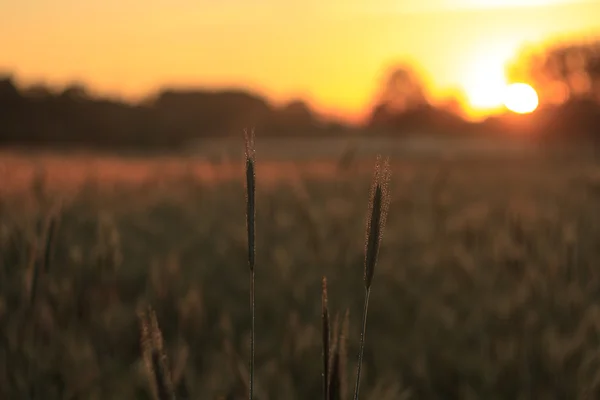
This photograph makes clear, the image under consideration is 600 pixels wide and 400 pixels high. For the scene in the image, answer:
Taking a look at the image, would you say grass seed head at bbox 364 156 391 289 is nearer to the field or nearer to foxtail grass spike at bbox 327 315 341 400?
foxtail grass spike at bbox 327 315 341 400

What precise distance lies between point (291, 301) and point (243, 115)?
1420 inches

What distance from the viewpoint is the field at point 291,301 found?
4.88 feet

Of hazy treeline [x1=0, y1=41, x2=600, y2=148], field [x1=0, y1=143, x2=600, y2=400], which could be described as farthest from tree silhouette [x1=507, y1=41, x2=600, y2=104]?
field [x1=0, y1=143, x2=600, y2=400]

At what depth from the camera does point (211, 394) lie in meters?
1.37

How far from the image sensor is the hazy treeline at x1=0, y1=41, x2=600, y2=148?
2356 cm

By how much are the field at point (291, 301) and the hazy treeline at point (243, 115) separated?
20.1 metres

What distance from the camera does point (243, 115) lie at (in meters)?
37.6

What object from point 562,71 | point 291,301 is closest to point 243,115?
point 562,71

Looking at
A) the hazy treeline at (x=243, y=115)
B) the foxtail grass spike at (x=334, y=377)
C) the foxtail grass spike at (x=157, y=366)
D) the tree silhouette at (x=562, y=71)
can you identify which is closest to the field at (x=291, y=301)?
the foxtail grass spike at (x=157, y=366)

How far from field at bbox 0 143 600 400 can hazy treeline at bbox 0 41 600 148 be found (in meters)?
20.1

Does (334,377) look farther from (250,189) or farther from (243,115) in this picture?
(243,115)

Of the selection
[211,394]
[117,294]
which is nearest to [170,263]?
[117,294]

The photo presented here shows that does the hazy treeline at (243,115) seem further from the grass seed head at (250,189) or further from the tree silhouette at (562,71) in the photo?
the grass seed head at (250,189)

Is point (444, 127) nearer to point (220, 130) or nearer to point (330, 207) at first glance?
point (220, 130)
